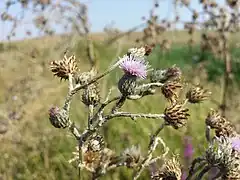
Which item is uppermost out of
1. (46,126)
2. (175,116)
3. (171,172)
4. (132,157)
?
(175,116)

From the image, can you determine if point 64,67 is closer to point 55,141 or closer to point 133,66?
point 133,66

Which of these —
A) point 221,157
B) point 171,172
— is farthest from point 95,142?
point 221,157

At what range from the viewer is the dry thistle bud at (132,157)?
177 centimetres

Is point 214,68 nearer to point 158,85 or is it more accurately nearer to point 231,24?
point 231,24

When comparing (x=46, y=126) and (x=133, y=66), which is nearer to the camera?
(x=133, y=66)

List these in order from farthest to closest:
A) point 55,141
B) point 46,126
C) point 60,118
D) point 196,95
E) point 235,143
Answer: point 46,126, point 55,141, point 196,95, point 235,143, point 60,118

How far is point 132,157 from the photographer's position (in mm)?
1773

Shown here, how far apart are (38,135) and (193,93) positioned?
400 centimetres

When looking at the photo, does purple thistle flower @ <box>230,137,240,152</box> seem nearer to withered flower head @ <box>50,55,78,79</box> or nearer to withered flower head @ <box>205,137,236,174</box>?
withered flower head @ <box>205,137,236,174</box>

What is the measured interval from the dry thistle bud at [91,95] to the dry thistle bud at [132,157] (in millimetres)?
301

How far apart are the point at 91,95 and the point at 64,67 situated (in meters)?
0.11

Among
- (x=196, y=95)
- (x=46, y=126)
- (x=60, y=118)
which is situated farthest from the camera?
(x=46, y=126)

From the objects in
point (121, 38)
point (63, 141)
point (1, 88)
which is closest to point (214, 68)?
point (1, 88)

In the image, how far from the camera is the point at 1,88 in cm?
1016
